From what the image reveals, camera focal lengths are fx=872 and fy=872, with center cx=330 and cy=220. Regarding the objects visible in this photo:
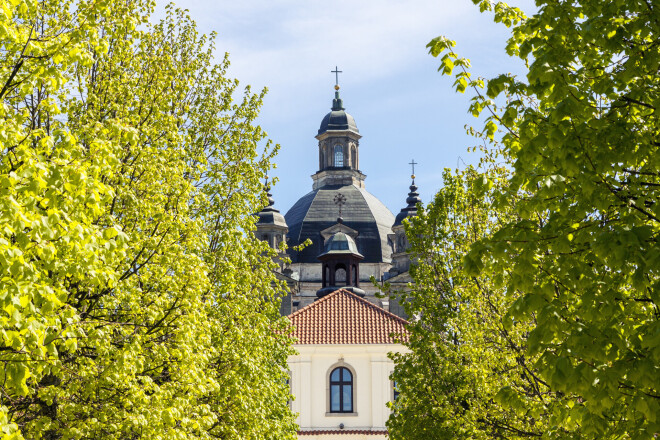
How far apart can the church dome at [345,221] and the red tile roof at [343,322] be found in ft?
131

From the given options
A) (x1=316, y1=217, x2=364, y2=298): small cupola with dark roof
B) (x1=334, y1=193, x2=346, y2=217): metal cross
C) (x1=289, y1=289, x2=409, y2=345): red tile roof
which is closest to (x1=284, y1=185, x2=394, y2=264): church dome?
(x1=334, y1=193, x2=346, y2=217): metal cross

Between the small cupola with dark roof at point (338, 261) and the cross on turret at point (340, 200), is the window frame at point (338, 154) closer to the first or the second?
the cross on turret at point (340, 200)

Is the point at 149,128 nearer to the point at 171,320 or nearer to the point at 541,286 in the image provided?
the point at 171,320

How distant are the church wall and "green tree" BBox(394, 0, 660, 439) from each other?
34359mm

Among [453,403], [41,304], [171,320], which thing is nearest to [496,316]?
[453,403]

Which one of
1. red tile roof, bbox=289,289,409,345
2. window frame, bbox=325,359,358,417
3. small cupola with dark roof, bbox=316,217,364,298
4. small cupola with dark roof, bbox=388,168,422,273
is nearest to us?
window frame, bbox=325,359,358,417

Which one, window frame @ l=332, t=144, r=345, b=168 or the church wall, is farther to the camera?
window frame @ l=332, t=144, r=345, b=168

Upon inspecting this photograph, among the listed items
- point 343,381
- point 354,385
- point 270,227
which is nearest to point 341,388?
point 343,381

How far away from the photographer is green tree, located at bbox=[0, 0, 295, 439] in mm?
8234

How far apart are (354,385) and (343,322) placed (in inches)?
126

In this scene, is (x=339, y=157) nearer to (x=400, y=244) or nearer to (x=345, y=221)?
(x=345, y=221)

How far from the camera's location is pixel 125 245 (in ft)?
29.4

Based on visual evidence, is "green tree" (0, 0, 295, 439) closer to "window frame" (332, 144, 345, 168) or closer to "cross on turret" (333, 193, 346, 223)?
"cross on turret" (333, 193, 346, 223)

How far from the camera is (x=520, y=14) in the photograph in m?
9.60
